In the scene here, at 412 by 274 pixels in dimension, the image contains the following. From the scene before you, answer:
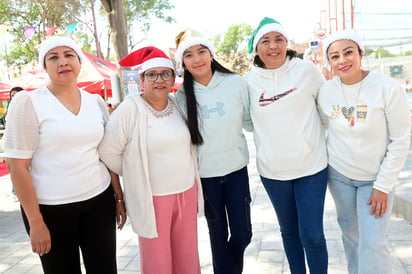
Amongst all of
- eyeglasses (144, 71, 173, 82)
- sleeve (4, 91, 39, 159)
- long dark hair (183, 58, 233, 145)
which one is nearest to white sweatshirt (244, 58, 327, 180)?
long dark hair (183, 58, 233, 145)

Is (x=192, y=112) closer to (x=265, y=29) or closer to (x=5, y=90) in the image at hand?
(x=265, y=29)

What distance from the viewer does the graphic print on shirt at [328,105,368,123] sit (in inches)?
88.8

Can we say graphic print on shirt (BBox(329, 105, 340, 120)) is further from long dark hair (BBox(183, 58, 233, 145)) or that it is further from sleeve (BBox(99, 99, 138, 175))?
sleeve (BBox(99, 99, 138, 175))

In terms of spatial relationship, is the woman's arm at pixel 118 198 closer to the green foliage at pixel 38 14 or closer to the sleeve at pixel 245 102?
the sleeve at pixel 245 102

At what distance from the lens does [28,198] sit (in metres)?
2.03

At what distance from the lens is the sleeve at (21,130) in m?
2.00

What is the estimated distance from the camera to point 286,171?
253cm

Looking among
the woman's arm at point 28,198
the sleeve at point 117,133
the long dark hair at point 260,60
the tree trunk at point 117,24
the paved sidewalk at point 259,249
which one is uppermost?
the tree trunk at point 117,24

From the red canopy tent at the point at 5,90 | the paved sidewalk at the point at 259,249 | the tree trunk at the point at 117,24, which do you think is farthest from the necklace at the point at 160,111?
the red canopy tent at the point at 5,90

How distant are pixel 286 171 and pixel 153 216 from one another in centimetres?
98

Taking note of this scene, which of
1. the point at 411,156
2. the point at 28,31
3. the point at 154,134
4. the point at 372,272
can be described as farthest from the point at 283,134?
the point at 28,31

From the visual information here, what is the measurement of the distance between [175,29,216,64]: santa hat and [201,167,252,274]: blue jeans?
3.23 feet

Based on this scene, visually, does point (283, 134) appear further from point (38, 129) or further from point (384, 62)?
point (384, 62)

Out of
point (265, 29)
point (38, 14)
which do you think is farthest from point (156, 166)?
point (38, 14)
